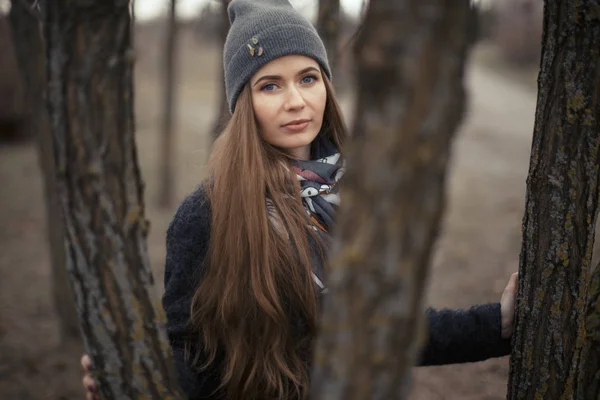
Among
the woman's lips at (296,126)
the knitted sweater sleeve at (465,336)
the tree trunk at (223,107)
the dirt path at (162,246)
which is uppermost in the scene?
the tree trunk at (223,107)

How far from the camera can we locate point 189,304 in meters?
2.10

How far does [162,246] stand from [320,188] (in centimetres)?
633

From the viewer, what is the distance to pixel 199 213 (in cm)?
213

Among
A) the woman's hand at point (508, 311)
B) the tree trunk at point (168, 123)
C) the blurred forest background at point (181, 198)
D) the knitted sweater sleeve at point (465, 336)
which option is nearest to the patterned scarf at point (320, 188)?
the blurred forest background at point (181, 198)

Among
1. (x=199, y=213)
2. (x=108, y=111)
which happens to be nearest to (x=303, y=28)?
(x=199, y=213)

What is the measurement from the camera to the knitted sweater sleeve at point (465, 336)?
83.4 inches

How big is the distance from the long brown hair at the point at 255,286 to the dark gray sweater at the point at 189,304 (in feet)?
0.16

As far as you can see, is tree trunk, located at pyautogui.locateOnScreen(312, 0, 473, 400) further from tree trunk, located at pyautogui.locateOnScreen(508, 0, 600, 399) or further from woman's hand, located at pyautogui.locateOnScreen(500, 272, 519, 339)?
woman's hand, located at pyautogui.locateOnScreen(500, 272, 519, 339)

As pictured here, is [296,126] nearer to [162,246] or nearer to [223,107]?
[223,107]

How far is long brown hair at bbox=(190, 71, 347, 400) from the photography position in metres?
2.02

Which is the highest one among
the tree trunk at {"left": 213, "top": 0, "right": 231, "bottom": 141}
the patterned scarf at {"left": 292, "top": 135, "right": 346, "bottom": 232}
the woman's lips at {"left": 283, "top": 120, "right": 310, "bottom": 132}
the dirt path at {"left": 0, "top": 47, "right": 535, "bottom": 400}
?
the tree trunk at {"left": 213, "top": 0, "right": 231, "bottom": 141}

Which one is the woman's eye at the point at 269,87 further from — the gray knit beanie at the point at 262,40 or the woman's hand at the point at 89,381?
the woman's hand at the point at 89,381

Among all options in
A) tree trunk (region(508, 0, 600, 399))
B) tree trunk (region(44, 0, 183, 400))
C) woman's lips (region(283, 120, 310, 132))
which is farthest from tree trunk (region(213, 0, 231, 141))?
tree trunk (region(508, 0, 600, 399))

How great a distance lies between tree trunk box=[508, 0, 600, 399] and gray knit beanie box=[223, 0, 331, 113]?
881 millimetres
